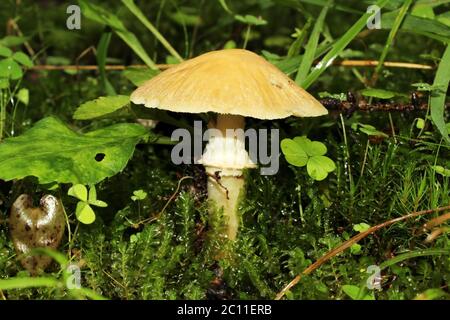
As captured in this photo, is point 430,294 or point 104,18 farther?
point 104,18

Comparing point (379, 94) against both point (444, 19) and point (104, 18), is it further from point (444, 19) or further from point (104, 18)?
point (104, 18)

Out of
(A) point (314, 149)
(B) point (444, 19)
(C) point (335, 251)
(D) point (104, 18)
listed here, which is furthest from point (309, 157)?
(D) point (104, 18)

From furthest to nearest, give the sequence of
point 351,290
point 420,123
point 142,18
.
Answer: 1. point 142,18
2. point 420,123
3. point 351,290

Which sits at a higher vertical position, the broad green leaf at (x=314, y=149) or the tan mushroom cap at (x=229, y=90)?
the tan mushroom cap at (x=229, y=90)

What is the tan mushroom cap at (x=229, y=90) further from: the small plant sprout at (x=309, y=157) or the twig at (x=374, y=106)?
the twig at (x=374, y=106)

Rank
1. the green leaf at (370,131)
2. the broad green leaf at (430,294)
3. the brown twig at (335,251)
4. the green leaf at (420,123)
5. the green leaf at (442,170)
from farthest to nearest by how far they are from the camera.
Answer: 1. the green leaf at (420,123)
2. the green leaf at (370,131)
3. the green leaf at (442,170)
4. the brown twig at (335,251)
5. the broad green leaf at (430,294)

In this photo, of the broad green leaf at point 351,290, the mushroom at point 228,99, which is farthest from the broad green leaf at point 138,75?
the broad green leaf at point 351,290

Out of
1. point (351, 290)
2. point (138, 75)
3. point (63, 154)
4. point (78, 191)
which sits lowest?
point (351, 290)

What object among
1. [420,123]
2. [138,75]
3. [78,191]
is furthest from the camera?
[138,75]
